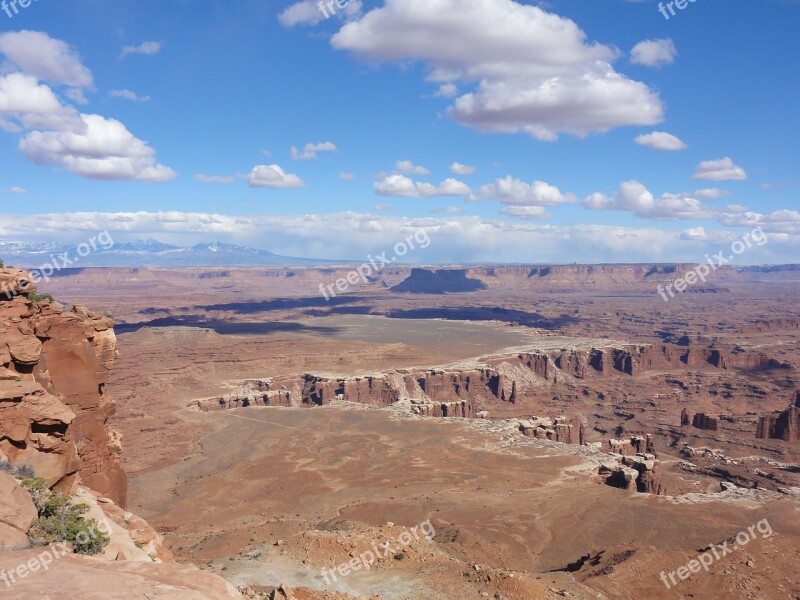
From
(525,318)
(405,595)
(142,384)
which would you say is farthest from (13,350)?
(525,318)

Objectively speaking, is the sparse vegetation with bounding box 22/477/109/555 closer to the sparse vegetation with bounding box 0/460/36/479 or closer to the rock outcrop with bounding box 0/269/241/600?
the rock outcrop with bounding box 0/269/241/600

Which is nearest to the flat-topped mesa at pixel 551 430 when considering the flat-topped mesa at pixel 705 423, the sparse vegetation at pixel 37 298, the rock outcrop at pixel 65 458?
the flat-topped mesa at pixel 705 423

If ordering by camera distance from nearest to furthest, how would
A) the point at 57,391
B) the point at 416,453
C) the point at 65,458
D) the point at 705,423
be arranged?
the point at 65,458 < the point at 57,391 < the point at 416,453 < the point at 705,423

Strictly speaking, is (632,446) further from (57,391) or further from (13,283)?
(13,283)

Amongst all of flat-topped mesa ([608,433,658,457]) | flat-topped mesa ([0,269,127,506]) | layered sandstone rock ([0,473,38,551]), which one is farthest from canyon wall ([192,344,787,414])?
layered sandstone rock ([0,473,38,551])

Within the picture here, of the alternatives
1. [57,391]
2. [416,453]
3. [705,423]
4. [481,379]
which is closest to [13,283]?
[57,391]

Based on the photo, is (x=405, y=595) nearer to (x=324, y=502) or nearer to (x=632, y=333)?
(x=324, y=502)

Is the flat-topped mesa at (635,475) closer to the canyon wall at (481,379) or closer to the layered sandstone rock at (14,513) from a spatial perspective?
the canyon wall at (481,379)
